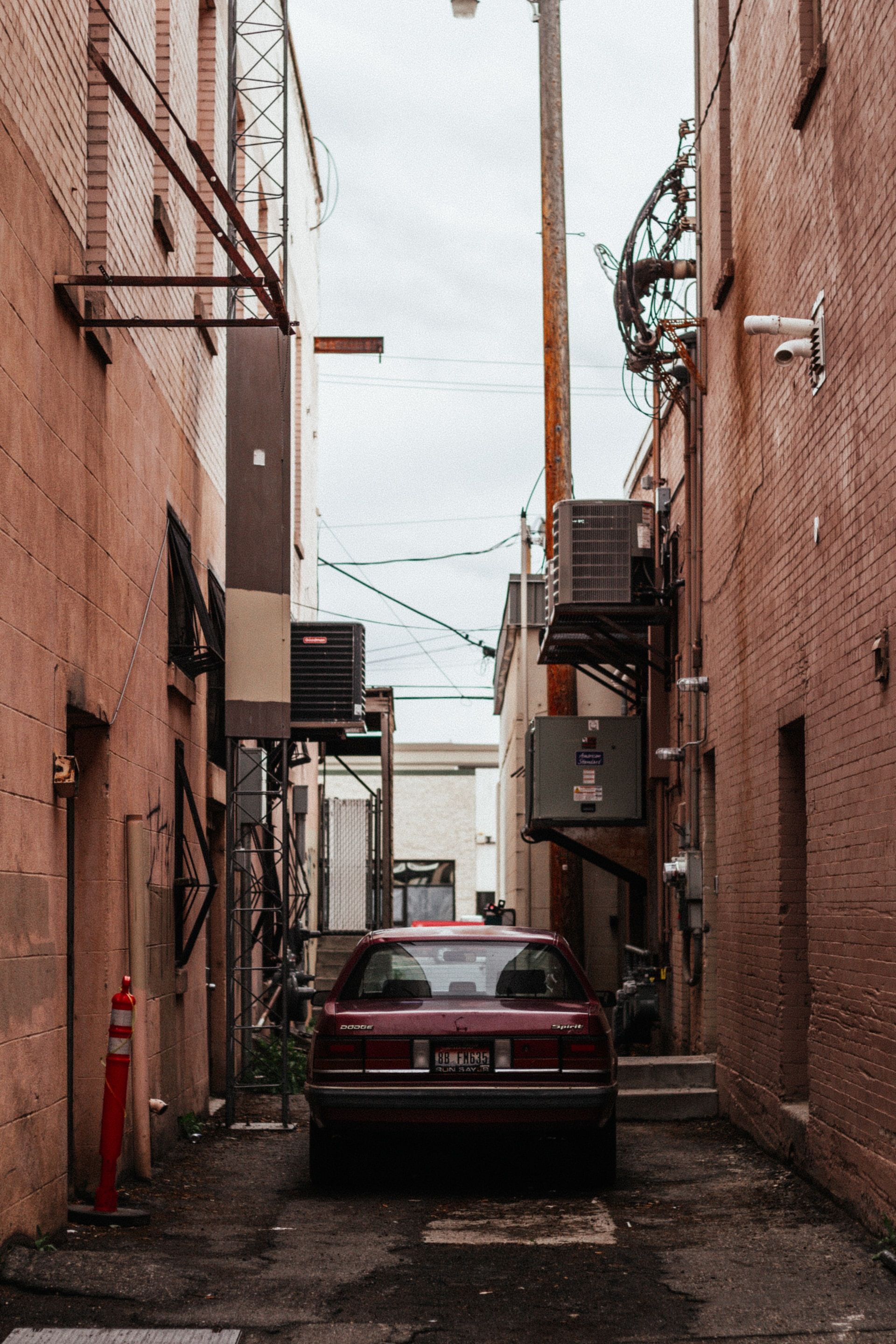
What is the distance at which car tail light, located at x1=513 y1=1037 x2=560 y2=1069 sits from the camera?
8641 mm

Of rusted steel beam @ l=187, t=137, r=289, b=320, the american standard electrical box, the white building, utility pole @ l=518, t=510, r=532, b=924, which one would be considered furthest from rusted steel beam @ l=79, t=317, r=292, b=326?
the white building

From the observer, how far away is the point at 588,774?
17.0m

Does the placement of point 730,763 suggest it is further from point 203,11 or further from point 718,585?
point 203,11

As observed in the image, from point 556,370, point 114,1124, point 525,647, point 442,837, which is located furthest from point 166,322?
point 442,837

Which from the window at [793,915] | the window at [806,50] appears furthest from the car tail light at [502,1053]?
the window at [806,50]

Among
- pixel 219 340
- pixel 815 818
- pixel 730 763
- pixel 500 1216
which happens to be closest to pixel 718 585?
pixel 730 763

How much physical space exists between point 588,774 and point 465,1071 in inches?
336

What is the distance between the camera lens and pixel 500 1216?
814 centimetres

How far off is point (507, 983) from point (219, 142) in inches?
328

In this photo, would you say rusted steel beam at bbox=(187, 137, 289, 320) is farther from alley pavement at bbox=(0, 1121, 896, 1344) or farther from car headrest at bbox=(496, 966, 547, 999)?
alley pavement at bbox=(0, 1121, 896, 1344)

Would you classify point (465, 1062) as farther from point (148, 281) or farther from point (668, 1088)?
point (148, 281)

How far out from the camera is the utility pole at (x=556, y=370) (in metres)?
16.7

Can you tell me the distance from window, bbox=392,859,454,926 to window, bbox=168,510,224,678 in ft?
93.8

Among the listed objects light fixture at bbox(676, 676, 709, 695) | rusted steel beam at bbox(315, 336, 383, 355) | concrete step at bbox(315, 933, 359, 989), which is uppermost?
rusted steel beam at bbox(315, 336, 383, 355)
